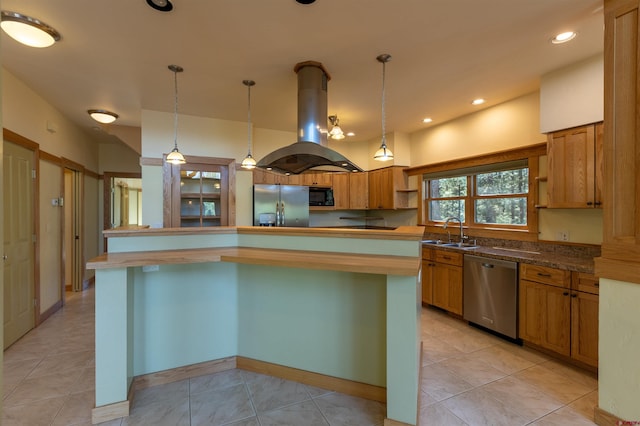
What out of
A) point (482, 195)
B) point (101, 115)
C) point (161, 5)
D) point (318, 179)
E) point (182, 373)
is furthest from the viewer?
point (318, 179)

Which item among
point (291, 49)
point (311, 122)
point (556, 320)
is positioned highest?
point (291, 49)

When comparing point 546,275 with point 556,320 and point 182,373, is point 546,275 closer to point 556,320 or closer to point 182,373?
point 556,320

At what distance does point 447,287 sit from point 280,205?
8.80 feet

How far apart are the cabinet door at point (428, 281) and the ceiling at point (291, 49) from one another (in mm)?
2158

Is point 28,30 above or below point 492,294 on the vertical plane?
above

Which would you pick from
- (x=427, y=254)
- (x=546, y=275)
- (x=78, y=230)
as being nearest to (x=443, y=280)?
(x=427, y=254)

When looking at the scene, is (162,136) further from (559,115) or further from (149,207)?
(559,115)

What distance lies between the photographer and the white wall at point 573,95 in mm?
2883

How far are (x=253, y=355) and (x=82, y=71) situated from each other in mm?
3236

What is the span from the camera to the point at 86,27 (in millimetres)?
2439

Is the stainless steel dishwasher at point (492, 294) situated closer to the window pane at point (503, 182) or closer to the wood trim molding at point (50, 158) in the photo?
the window pane at point (503, 182)

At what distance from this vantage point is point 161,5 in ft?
7.18

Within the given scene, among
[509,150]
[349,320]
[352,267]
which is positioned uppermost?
[509,150]

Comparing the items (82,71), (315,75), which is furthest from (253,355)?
(82,71)
